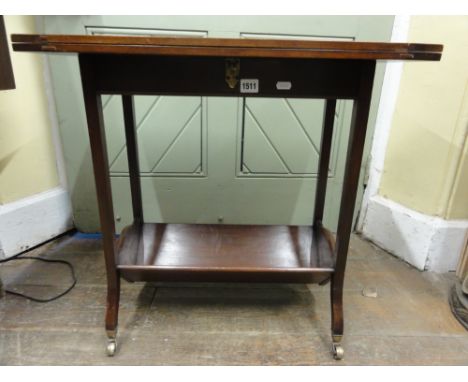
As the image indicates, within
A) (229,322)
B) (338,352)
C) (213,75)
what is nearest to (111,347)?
(229,322)

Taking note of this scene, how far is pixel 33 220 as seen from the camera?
5.43 ft

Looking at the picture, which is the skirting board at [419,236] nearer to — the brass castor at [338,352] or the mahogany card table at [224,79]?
the mahogany card table at [224,79]

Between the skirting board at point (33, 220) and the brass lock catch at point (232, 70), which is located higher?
the brass lock catch at point (232, 70)

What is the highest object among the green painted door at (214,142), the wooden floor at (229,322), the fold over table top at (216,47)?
the fold over table top at (216,47)

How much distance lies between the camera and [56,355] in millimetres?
1071

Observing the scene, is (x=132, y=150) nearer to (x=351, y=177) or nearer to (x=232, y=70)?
(x=232, y=70)

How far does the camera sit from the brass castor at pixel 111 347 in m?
1.07

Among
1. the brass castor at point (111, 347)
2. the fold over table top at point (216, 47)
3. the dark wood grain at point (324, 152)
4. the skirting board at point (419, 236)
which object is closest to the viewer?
the fold over table top at point (216, 47)

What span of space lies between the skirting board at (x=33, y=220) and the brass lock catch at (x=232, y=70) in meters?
1.28

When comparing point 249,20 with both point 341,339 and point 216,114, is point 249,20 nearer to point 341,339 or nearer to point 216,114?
point 216,114

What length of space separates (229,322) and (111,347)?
0.41 meters

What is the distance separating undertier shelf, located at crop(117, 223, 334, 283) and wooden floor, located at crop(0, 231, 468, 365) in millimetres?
169

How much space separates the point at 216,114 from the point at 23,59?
2.98 feet

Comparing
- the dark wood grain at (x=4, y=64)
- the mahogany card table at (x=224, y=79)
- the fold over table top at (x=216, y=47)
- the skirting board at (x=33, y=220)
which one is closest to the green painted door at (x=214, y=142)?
Answer: the skirting board at (x=33, y=220)
